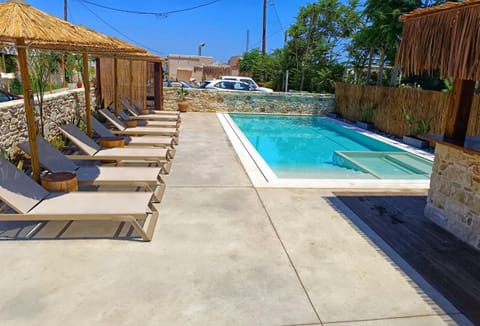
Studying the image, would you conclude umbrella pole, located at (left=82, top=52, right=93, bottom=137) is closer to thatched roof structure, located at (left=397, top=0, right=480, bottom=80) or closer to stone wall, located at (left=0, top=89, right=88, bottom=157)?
stone wall, located at (left=0, top=89, right=88, bottom=157)

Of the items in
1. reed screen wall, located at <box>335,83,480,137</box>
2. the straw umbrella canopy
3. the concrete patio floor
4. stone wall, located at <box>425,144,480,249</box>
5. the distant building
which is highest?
the distant building

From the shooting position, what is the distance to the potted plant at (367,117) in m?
14.5

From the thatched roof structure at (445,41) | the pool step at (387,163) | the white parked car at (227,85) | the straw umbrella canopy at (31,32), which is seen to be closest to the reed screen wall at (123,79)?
the white parked car at (227,85)

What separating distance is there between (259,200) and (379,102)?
33.6 ft

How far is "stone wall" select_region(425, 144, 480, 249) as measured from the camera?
14.2 ft

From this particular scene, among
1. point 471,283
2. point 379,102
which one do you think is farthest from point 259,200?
point 379,102

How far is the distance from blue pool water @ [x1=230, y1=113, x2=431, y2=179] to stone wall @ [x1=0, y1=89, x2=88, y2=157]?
5.46m

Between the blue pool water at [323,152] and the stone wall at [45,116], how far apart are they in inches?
215

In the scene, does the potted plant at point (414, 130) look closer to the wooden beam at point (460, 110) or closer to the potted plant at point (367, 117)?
the potted plant at point (367, 117)

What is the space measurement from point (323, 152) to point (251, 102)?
788cm

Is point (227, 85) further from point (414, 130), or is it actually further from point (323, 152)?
point (414, 130)

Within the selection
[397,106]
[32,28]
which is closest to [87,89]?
[32,28]

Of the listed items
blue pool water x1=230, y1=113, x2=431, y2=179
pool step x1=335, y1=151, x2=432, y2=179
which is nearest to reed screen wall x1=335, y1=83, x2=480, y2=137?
blue pool water x1=230, y1=113, x2=431, y2=179

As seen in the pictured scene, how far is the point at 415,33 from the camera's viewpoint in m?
4.76
